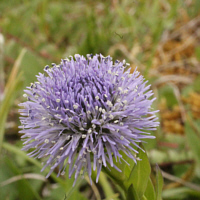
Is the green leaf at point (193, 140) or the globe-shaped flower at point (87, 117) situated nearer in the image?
the globe-shaped flower at point (87, 117)

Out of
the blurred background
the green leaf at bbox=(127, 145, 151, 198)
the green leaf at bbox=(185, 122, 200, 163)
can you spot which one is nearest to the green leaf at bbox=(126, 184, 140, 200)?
the green leaf at bbox=(127, 145, 151, 198)

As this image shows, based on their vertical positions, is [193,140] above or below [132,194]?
above

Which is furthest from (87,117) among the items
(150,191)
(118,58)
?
(118,58)

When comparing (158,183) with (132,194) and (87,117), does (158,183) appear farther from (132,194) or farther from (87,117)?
(87,117)

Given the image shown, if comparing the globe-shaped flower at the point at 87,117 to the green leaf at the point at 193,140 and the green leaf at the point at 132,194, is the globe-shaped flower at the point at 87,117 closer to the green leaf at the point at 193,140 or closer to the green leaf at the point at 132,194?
the green leaf at the point at 132,194

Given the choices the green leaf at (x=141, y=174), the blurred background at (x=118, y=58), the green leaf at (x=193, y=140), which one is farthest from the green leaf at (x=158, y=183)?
the green leaf at (x=193, y=140)

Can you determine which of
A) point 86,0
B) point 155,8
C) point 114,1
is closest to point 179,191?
point 155,8
